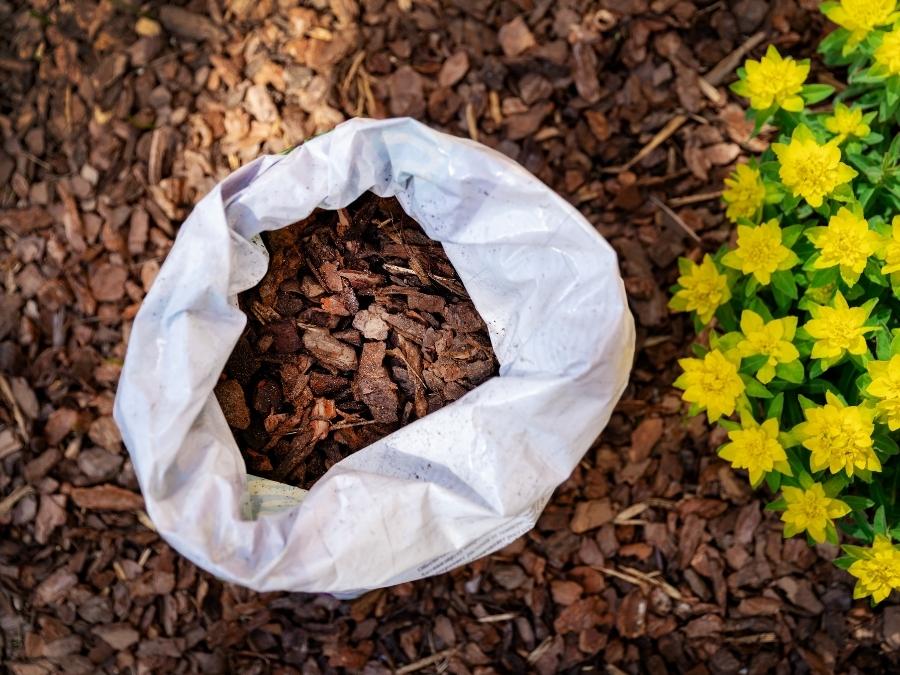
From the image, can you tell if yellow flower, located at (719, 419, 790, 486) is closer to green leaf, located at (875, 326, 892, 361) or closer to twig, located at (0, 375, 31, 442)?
green leaf, located at (875, 326, 892, 361)

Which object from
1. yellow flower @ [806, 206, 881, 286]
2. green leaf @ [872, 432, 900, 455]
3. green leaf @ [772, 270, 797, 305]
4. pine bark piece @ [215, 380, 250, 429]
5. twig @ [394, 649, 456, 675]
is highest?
yellow flower @ [806, 206, 881, 286]

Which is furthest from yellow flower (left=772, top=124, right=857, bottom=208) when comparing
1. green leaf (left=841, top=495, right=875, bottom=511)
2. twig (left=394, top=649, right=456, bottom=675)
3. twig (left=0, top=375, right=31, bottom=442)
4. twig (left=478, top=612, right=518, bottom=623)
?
twig (left=0, top=375, right=31, bottom=442)

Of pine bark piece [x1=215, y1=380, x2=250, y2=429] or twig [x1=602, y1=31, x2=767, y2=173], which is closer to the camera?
pine bark piece [x1=215, y1=380, x2=250, y2=429]

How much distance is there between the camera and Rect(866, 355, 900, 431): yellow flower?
3.46 ft

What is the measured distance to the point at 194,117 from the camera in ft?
5.09

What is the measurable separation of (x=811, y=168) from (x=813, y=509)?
485mm

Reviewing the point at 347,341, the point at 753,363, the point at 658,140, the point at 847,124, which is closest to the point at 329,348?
the point at 347,341

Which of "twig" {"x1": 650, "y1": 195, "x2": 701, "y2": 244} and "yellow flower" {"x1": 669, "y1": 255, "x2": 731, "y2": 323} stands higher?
"yellow flower" {"x1": 669, "y1": 255, "x2": 731, "y2": 323}

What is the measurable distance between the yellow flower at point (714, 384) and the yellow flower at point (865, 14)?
0.51 metres

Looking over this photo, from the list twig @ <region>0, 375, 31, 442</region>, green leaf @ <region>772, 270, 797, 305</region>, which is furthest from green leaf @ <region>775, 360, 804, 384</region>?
twig @ <region>0, 375, 31, 442</region>

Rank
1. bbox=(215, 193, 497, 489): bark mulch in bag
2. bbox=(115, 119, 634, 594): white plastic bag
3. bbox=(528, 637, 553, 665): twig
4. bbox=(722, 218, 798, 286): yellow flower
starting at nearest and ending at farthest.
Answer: bbox=(115, 119, 634, 594): white plastic bag < bbox=(722, 218, 798, 286): yellow flower < bbox=(215, 193, 497, 489): bark mulch in bag < bbox=(528, 637, 553, 665): twig

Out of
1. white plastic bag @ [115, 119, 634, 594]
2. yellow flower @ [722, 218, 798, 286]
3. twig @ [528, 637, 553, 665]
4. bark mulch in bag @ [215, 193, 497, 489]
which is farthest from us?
twig @ [528, 637, 553, 665]

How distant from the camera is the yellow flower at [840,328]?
3.61 ft

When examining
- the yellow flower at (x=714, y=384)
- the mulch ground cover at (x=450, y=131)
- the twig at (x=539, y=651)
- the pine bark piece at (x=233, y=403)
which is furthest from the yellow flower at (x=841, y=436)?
the pine bark piece at (x=233, y=403)
